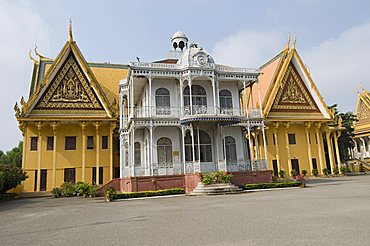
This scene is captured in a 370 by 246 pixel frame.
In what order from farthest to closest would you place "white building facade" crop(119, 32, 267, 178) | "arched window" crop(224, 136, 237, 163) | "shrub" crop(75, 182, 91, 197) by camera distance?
"arched window" crop(224, 136, 237, 163), "shrub" crop(75, 182, 91, 197), "white building facade" crop(119, 32, 267, 178)

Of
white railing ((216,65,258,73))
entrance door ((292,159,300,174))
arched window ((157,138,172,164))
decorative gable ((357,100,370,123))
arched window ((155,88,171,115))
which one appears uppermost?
decorative gable ((357,100,370,123))

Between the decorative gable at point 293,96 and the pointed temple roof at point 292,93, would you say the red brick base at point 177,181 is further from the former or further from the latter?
the decorative gable at point 293,96

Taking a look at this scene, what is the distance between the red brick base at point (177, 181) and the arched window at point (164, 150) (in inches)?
85.0

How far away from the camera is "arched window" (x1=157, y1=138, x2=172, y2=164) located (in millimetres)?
19547

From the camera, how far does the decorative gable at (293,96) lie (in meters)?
29.0

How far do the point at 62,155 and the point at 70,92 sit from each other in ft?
18.0

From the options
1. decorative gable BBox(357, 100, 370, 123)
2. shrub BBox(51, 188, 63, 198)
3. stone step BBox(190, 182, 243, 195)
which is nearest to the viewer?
stone step BBox(190, 182, 243, 195)

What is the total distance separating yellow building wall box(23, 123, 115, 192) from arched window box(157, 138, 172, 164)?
23.7ft

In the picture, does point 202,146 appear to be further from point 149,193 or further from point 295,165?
point 295,165

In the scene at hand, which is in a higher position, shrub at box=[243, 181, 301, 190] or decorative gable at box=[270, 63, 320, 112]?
decorative gable at box=[270, 63, 320, 112]

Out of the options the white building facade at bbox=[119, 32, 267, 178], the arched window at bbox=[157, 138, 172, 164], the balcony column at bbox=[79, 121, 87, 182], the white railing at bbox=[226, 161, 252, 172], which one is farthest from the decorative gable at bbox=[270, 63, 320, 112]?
the balcony column at bbox=[79, 121, 87, 182]

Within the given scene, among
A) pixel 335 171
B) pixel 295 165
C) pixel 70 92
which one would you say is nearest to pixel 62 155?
pixel 70 92

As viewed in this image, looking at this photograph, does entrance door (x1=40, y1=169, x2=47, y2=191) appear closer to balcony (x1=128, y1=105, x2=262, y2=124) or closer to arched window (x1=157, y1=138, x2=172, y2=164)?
balcony (x1=128, y1=105, x2=262, y2=124)

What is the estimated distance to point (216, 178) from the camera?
16.2 m
